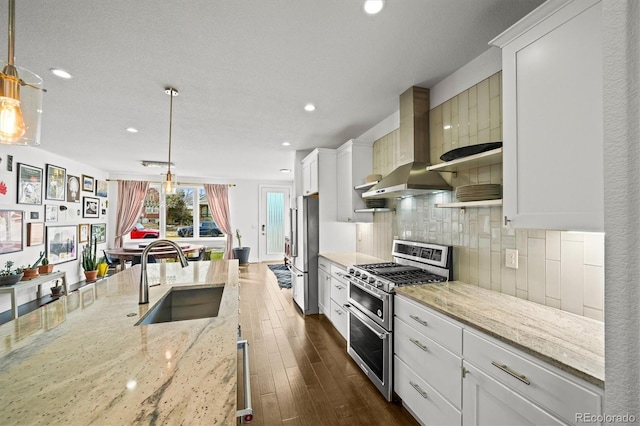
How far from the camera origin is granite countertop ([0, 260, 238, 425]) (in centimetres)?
68

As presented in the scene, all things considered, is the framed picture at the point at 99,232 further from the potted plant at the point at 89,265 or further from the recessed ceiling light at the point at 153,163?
the recessed ceiling light at the point at 153,163

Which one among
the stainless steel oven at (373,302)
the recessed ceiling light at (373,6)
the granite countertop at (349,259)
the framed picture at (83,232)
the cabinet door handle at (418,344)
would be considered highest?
the recessed ceiling light at (373,6)

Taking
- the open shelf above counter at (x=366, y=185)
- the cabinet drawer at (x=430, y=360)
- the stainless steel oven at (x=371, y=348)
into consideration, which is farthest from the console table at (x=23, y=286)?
the cabinet drawer at (x=430, y=360)

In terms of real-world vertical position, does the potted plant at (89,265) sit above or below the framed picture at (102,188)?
below

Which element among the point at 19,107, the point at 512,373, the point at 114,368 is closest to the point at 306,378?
the point at 512,373

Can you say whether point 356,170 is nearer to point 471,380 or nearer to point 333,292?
point 333,292

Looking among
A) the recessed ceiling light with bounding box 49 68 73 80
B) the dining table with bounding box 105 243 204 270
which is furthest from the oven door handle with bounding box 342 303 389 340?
the dining table with bounding box 105 243 204 270

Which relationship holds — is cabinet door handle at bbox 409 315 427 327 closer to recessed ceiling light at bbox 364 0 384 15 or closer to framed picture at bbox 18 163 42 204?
recessed ceiling light at bbox 364 0 384 15

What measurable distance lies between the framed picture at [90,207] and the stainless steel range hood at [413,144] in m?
6.36

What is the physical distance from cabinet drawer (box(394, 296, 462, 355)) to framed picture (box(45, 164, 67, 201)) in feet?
19.3

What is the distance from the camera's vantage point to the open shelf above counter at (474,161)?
1.66 meters

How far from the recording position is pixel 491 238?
6.34 ft

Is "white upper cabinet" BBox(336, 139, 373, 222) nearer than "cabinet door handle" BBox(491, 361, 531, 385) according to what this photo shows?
No

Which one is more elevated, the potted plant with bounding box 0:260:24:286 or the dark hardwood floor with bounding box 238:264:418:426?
the potted plant with bounding box 0:260:24:286
